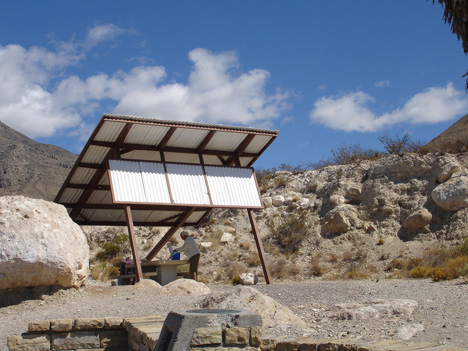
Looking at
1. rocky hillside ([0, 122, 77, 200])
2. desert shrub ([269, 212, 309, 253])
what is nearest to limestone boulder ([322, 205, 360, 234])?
desert shrub ([269, 212, 309, 253])

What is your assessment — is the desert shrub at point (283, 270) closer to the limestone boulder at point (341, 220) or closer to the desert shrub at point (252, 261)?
the desert shrub at point (252, 261)

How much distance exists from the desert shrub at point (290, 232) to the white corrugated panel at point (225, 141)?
839 cm

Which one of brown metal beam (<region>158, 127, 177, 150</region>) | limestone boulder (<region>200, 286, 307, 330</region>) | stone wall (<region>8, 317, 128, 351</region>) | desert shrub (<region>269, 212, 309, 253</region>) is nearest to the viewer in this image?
stone wall (<region>8, 317, 128, 351</region>)

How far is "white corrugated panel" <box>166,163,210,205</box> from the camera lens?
649 inches

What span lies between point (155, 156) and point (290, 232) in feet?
33.5

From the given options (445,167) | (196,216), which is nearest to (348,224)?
(445,167)

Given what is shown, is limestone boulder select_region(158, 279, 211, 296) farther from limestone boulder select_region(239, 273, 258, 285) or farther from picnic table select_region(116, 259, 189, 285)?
limestone boulder select_region(239, 273, 258, 285)

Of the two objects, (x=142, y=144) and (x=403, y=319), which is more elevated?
(x=142, y=144)

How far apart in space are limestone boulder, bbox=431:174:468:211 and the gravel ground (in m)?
10.7

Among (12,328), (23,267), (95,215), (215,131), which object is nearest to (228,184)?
(215,131)

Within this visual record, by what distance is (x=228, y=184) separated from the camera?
58.1 ft

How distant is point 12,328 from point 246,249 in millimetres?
16729

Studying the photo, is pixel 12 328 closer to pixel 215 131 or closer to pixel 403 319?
pixel 403 319

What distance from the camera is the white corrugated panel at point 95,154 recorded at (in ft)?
53.1
